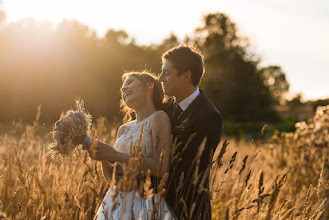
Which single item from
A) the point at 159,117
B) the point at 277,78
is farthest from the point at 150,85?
the point at 277,78

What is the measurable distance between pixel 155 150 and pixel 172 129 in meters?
0.63

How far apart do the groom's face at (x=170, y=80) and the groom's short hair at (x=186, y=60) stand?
0.12 ft

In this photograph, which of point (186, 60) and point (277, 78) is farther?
point (277, 78)

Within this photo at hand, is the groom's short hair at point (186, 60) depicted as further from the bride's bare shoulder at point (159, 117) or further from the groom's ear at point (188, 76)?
the bride's bare shoulder at point (159, 117)

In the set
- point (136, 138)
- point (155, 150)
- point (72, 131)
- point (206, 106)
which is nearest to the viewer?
point (155, 150)

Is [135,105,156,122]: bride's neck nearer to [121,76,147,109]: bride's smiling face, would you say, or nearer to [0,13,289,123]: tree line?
[121,76,147,109]: bride's smiling face

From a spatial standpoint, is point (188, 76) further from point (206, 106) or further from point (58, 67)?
point (58, 67)

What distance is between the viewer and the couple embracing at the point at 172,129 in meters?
2.82

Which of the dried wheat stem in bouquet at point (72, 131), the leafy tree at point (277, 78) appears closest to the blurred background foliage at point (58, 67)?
the dried wheat stem in bouquet at point (72, 131)

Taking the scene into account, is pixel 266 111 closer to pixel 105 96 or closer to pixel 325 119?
pixel 105 96

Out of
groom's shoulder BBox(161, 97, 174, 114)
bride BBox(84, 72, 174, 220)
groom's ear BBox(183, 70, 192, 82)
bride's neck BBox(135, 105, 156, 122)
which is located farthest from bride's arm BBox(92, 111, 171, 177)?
groom's ear BBox(183, 70, 192, 82)

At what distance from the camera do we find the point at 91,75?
56.6 ft

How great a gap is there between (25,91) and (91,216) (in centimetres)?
1359

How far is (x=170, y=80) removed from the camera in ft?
10.5
